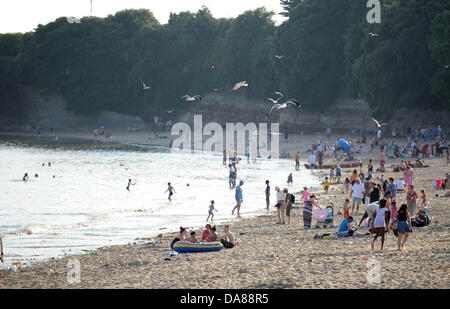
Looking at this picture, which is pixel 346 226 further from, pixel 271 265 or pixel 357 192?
pixel 357 192

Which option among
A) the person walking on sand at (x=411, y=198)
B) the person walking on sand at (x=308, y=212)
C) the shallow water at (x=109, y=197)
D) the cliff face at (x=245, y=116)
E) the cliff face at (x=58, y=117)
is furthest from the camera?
the cliff face at (x=58, y=117)

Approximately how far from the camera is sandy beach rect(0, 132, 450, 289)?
39.1 ft

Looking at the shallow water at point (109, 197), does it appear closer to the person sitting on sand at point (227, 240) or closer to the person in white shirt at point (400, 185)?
the person sitting on sand at point (227, 240)

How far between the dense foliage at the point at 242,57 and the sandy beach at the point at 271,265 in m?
30.1

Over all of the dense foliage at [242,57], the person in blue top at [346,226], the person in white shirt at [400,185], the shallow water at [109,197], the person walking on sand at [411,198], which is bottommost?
the shallow water at [109,197]

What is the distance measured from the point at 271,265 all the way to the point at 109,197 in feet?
59.4

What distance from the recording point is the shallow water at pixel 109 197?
20.2m

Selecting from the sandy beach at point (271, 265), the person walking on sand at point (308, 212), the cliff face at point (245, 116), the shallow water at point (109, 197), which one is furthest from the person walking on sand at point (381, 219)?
the cliff face at point (245, 116)

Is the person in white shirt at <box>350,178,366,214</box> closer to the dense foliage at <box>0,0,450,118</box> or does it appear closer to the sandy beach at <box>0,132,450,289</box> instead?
the sandy beach at <box>0,132,450,289</box>

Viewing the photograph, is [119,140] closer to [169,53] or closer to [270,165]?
[169,53]

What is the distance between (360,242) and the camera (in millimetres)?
15172

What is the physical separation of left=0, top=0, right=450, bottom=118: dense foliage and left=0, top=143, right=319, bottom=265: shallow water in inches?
487

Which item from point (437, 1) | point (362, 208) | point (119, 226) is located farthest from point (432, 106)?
point (119, 226)

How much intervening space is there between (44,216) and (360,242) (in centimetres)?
1431
